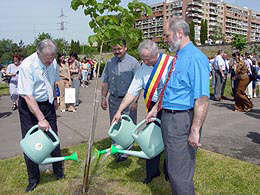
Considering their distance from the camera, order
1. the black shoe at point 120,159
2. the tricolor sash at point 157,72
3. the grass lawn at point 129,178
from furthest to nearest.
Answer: the black shoe at point 120,159 → the grass lawn at point 129,178 → the tricolor sash at point 157,72

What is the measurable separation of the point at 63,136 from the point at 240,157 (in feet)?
11.7

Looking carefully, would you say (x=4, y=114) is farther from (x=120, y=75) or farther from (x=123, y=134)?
(x=123, y=134)

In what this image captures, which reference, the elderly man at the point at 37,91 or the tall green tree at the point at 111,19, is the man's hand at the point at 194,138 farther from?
the elderly man at the point at 37,91

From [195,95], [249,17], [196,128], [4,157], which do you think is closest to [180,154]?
[196,128]

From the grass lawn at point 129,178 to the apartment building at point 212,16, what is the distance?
91.4 metres

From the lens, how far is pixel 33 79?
289 centimetres

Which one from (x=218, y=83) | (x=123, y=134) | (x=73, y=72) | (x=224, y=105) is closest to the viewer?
(x=123, y=134)

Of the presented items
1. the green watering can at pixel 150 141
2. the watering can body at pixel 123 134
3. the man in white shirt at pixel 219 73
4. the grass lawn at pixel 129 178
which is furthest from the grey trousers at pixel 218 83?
the green watering can at pixel 150 141

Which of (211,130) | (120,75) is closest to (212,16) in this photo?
(211,130)

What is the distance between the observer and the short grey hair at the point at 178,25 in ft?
7.05

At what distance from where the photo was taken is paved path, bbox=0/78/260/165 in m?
4.62

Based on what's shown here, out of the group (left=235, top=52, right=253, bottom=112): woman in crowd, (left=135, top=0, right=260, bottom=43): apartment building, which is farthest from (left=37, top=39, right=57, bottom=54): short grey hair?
(left=135, top=0, right=260, bottom=43): apartment building

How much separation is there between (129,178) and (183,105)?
175 cm

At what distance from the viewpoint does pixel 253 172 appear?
3.58 metres
